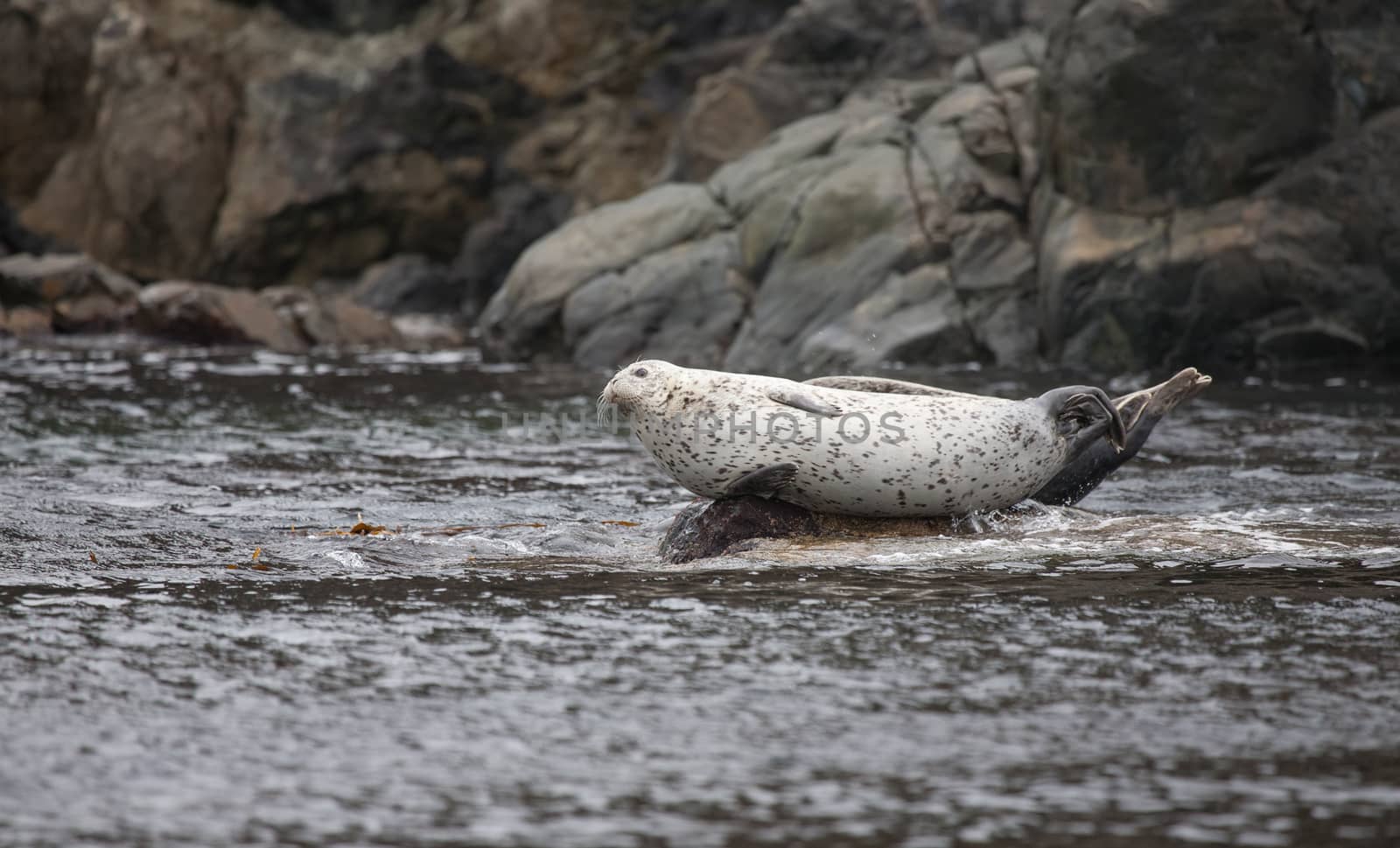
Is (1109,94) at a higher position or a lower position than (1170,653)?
higher

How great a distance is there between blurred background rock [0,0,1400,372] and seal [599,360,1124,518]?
8815 millimetres

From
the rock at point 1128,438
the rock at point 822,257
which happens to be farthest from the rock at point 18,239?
the rock at point 1128,438

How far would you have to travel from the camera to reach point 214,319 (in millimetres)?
22234

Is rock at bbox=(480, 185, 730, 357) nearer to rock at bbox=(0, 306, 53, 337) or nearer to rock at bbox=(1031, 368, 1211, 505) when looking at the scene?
rock at bbox=(0, 306, 53, 337)

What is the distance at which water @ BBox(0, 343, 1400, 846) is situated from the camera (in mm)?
3953

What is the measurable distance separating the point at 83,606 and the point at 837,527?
129 inches

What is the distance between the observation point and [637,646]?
213 inches

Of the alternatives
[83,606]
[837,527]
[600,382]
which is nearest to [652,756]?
[83,606]

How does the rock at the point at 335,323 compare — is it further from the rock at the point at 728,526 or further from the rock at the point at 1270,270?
the rock at the point at 728,526

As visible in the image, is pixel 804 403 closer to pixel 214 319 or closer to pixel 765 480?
pixel 765 480

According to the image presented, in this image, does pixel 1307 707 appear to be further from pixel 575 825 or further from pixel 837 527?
pixel 837 527

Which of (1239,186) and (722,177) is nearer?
(1239,186)

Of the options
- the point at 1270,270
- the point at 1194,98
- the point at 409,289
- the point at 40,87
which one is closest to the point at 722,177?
the point at 1194,98

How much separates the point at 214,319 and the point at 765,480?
1651cm
